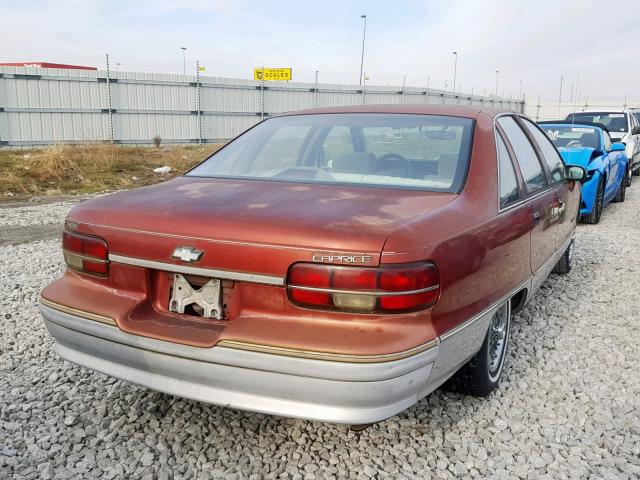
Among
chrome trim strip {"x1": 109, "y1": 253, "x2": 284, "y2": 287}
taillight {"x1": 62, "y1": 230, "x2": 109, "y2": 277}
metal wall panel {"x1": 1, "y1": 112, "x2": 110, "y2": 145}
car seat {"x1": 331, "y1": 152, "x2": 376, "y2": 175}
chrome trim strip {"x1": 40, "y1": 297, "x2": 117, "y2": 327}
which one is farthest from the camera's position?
metal wall panel {"x1": 1, "y1": 112, "x2": 110, "y2": 145}

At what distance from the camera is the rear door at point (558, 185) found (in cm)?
385

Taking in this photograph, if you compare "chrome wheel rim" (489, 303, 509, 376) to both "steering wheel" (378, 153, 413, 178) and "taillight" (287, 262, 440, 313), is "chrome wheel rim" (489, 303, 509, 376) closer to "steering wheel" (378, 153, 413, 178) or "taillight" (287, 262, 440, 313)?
"steering wheel" (378, 153, 413, 178)

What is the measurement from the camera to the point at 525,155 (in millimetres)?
3502

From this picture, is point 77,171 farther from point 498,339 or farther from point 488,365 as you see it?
point 488,365

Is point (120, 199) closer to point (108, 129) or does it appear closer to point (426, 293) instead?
point (426, 293)

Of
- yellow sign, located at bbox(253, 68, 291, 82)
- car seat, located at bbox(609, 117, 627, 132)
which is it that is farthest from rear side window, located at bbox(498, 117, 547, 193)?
yellow sign, located at bbox(253, 68, 291, 82)

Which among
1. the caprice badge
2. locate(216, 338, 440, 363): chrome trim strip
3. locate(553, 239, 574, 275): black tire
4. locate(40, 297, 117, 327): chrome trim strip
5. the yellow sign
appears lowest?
locate(553, 239, 574, 275): black tire

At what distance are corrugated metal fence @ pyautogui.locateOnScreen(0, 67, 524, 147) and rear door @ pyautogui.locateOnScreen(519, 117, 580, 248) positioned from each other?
15.6m

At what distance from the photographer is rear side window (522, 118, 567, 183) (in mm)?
3936

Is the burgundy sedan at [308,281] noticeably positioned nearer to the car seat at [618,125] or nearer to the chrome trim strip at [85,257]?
the chrome trim strip at [85,257]

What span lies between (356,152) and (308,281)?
128 cm

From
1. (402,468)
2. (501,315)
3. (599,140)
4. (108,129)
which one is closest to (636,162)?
(599,140)

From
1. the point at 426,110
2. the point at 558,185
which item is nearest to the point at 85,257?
the point at 426,110

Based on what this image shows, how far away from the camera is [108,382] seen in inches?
123
